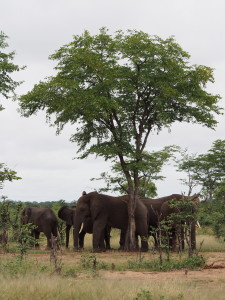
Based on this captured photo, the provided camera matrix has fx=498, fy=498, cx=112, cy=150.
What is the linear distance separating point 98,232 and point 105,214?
985mm

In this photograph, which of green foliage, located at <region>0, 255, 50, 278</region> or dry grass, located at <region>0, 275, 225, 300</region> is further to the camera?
green foliage, located at <region>0, 255, 50, 278</region>

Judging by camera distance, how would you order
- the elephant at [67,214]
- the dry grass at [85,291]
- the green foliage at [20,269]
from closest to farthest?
the dry grass at [85,291]
the green foliage at [20,269]
the elephant at [67,214]

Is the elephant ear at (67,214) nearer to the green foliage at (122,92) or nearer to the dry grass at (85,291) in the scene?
the green foliage at (122,92)

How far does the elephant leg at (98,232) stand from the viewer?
77.3 feet

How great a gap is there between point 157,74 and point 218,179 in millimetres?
33475

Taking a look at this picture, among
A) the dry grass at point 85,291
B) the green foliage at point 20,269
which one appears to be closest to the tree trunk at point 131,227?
the green foliage at point 20,269

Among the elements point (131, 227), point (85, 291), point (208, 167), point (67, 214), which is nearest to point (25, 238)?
point (131, 227)

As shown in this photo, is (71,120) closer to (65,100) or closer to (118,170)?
(65,100)

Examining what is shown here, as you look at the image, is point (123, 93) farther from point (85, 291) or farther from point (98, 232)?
point (85, 291)

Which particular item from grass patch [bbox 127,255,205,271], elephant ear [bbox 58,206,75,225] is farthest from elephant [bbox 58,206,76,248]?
grass patch [bbox 127,255,205,271]

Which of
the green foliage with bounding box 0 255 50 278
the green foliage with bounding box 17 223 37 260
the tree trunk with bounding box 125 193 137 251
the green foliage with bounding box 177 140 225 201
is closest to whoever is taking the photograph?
the green foliage with bounding box 0 255 50 278

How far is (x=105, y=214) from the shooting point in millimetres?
24328

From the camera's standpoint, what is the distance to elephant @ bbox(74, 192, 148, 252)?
2408 centimetres

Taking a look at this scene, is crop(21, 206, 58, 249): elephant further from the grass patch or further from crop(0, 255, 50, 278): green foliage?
crop(0, 255, 50, 278): green foliage
